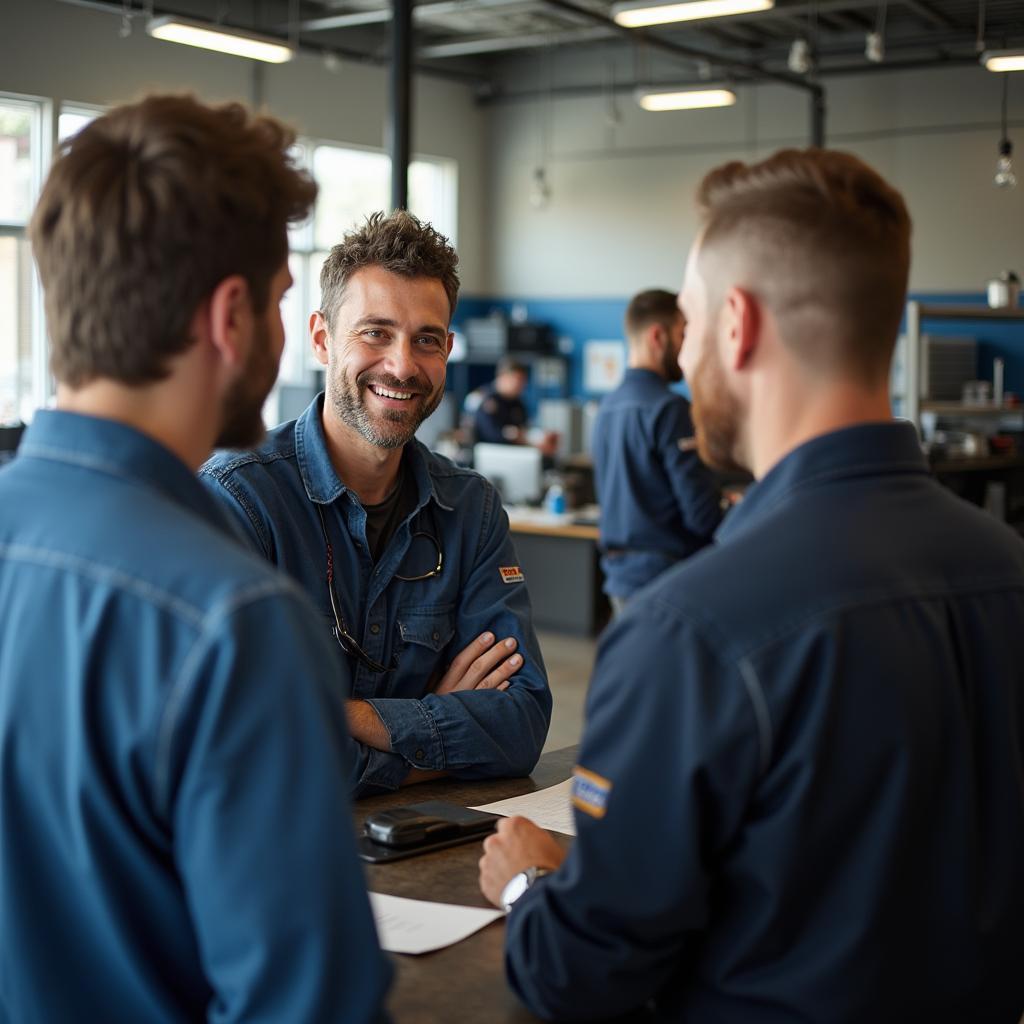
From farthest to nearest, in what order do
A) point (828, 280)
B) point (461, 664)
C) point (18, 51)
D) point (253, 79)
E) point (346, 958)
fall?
point (253, 79), point (18, 51), point (461, 664), point (828, 280), point (346, 958)

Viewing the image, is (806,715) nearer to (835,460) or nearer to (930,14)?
(835,460)

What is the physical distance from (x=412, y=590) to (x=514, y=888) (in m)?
0.82

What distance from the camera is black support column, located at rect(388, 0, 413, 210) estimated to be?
240 inches

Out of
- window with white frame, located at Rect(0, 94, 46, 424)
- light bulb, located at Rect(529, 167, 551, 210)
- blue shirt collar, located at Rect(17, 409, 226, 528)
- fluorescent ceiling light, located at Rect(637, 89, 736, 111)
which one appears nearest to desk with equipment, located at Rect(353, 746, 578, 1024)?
blue shirt collar, located at Rect(17, 409, 226, 528)

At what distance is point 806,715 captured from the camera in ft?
3.63

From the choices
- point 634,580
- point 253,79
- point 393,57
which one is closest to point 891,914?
point 634,580

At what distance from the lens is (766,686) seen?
1.10 m

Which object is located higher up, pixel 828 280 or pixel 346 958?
pixel 828 280

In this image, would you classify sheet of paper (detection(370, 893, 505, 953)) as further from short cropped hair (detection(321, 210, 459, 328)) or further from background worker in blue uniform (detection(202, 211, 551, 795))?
short cropped hair (detection(321, 210, 459, 328))

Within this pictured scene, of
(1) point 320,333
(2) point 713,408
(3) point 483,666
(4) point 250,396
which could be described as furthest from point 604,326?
(4) point 250,396

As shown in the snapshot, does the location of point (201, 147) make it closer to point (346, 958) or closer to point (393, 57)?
point (346, 958)

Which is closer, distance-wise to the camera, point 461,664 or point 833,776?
point 833,776

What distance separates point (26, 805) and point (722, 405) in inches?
29.3

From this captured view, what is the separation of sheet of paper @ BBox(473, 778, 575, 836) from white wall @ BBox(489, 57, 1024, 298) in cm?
957
